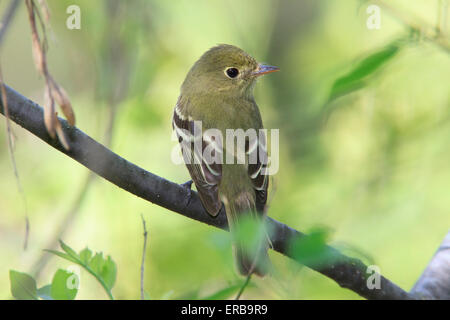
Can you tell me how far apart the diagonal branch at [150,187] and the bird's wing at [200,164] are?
94 mm

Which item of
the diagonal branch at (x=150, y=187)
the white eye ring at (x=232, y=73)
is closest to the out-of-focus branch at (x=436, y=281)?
the diagonal branch at (x=150, y=187)

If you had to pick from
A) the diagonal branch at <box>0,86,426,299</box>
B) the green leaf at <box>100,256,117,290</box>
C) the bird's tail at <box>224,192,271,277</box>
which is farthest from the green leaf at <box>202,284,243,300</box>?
the green leaf at <box>100,256,117,290</box>

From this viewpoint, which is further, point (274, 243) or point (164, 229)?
point (164, 229)

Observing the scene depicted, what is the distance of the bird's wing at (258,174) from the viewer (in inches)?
148

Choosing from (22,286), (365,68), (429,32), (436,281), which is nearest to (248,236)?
(365,68)

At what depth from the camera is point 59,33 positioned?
6383mm

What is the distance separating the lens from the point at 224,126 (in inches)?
154

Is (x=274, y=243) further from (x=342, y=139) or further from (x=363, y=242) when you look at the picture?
(x=342, y=139)

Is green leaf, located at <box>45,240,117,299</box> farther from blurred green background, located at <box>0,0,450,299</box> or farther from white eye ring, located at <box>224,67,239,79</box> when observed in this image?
white eye ring, located at <box>224,67,239,79</box>

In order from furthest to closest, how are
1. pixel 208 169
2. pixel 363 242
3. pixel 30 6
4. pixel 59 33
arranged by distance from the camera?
pixel 59 33
pixel 363 242
pixel 208 169
pixel 30 6

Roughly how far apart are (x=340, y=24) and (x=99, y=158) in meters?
5.88

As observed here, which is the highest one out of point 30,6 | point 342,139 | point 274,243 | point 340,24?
point 340,24

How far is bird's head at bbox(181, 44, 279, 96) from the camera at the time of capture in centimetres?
456
